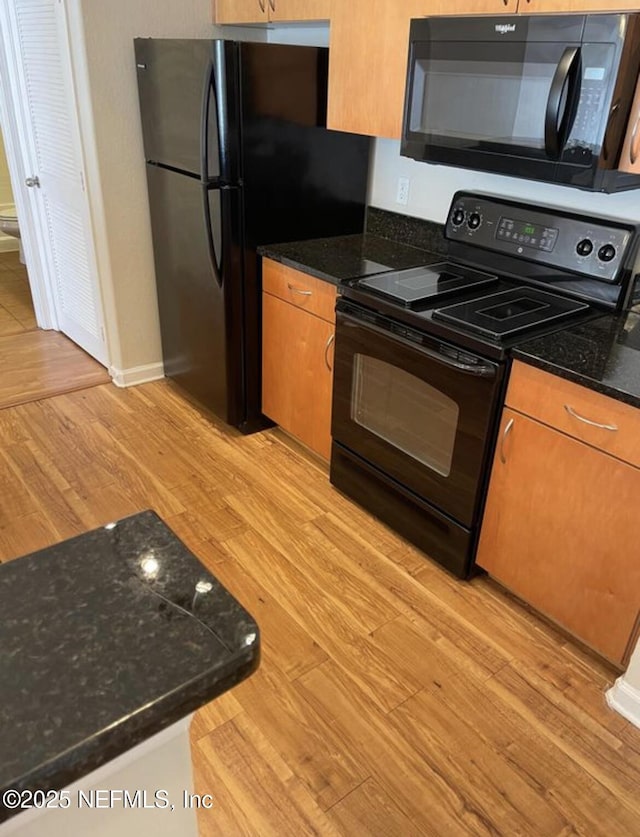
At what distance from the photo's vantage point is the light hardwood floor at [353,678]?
5.10ft

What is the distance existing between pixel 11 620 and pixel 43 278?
3752mm

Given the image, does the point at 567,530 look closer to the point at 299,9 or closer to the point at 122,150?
the point at 299,9

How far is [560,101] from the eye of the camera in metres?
1.63

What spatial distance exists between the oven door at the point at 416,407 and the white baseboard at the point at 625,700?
601 mm

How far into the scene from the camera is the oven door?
1.93 meters

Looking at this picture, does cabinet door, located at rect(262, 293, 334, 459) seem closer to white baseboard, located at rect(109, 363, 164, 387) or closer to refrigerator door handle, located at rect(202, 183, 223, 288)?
refrigerator door handle, located at rect(202, 183, 223, 288)

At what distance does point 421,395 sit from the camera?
6.93 feet

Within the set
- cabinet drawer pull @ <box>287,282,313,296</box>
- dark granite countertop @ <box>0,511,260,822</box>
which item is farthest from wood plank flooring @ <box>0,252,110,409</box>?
dark granite countertop @ <box>0,511,260,822</box>

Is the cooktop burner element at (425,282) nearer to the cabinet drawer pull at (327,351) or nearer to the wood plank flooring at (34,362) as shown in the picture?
the cabinet drawer pull at (327,351)

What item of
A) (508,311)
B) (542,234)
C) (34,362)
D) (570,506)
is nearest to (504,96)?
(542,234)

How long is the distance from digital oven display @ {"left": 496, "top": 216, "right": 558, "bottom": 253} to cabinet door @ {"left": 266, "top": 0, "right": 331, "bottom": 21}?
38.3 inches

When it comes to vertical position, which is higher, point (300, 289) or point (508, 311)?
point (508, 311)

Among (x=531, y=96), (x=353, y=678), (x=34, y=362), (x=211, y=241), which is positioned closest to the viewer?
(x=531, y=96)

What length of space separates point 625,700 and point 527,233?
1.47 m
